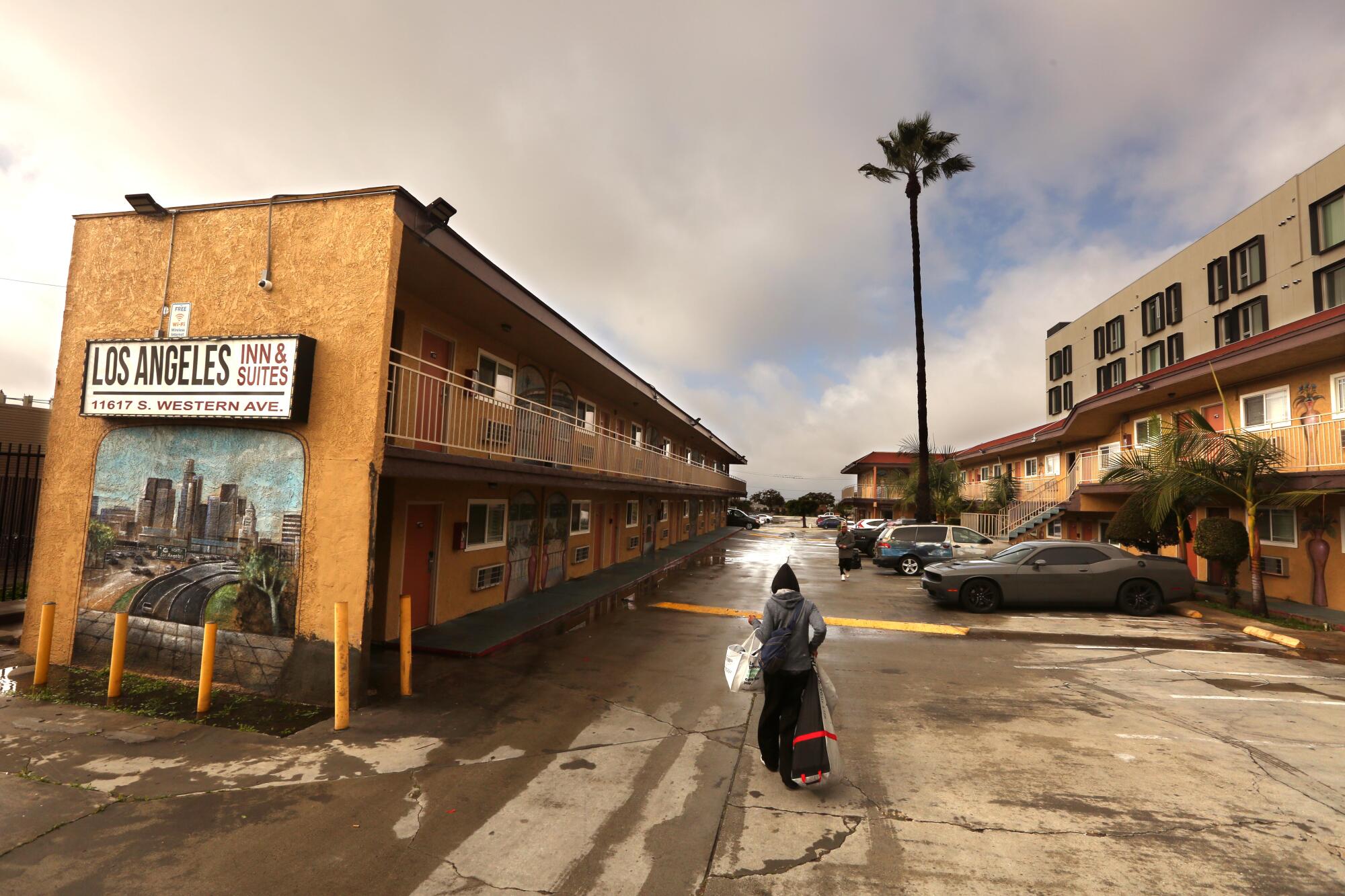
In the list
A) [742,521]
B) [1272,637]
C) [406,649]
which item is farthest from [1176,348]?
[406,649]

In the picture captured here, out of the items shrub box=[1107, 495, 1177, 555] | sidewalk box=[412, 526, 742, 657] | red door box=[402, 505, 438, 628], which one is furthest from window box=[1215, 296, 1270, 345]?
red door box=[402, 505, 438, 628]

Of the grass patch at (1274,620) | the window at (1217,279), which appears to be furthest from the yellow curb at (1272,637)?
the window at (1217,279)

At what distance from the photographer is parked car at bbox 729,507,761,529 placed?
180ft

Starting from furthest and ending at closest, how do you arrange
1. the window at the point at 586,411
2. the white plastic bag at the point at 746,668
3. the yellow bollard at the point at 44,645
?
the window at the point at 586,411 → the yellow bollard at the point at 44,645 → the white plastic bag at the point at 746,668

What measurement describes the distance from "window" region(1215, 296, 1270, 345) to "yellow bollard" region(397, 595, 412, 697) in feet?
101

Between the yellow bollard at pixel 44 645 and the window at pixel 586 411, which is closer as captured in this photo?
the yellow bollard at pixel 44 645

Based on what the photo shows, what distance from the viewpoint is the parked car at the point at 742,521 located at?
54.7 meters

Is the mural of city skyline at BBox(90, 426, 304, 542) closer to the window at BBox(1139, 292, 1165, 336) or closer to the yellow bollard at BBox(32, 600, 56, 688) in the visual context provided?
the yellow bollard at BBox(32, 600, 56, 688)

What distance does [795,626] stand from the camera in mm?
4785

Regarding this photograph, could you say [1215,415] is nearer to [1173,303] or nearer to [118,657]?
[1173,303]

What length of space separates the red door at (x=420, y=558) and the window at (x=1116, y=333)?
1505 inches

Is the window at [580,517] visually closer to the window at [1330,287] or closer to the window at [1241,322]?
the window at [1330,287]

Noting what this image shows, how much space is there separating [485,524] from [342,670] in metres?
5.83

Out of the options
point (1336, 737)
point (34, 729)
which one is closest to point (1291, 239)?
point (1336, 737)
